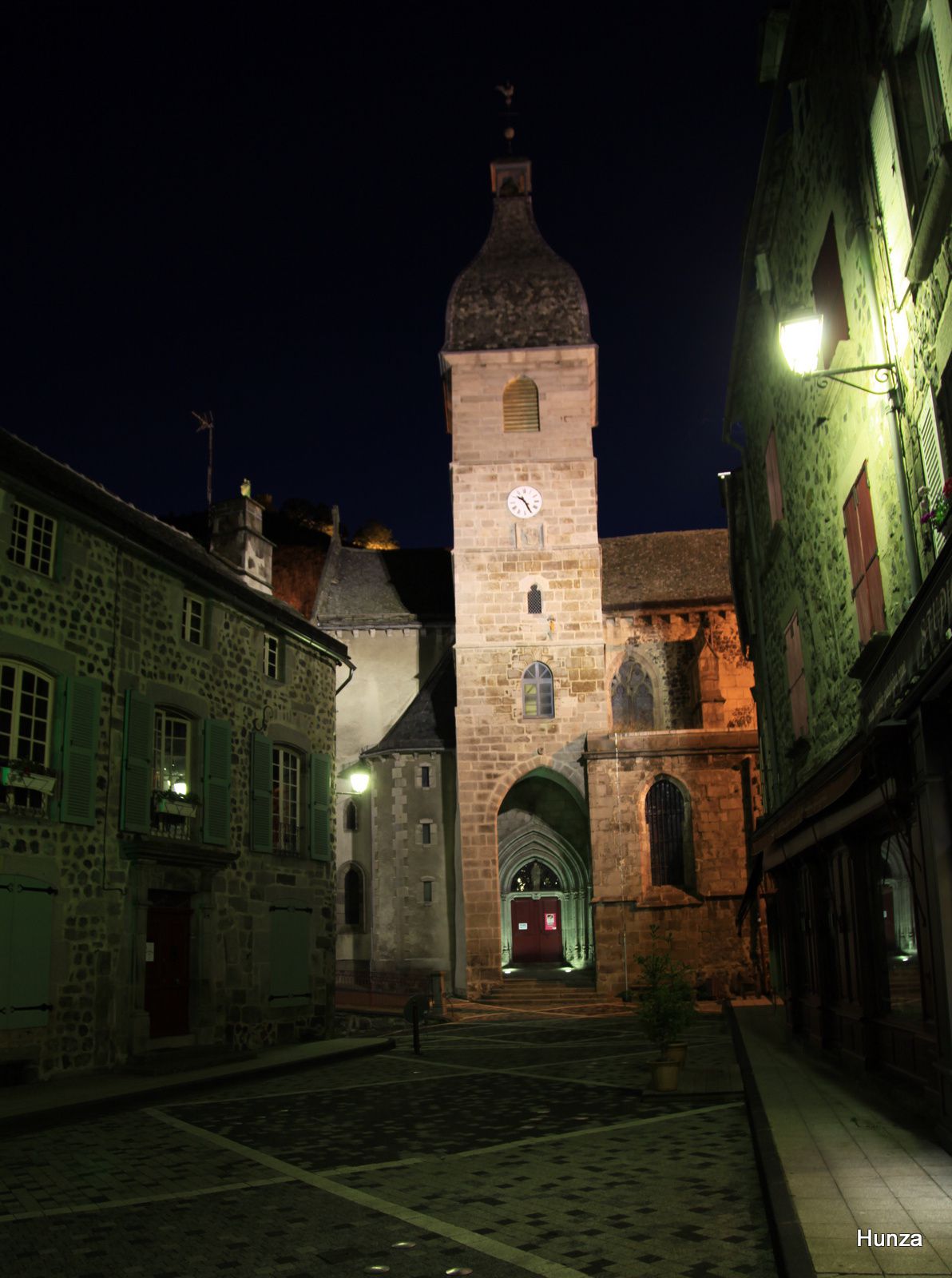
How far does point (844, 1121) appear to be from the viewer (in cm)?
766

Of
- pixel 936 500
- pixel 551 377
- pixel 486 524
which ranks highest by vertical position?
pixel 551 377

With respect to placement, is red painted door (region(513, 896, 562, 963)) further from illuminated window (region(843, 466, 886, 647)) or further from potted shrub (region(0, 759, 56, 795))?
illuminated window (region(843, 466, 886, 647))

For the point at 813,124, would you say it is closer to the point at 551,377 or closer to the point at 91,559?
the point at 91,559

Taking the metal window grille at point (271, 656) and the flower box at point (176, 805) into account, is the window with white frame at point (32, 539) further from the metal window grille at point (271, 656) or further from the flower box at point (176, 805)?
the metal window grille at point (271, 656)

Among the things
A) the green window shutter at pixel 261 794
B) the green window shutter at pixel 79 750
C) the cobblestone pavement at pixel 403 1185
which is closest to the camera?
the cobblestone pavement at pixel 403 1185

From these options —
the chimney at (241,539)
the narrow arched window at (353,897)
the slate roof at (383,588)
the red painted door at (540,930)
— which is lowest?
the red painted door at (540,930)

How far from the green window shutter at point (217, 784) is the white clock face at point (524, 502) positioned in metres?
15.4

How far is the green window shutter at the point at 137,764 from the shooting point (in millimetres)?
13875

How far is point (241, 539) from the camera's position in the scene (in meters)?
19.6

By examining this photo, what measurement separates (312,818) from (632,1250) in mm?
13350

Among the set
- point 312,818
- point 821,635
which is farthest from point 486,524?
point 821,635

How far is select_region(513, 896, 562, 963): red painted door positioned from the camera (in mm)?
32000

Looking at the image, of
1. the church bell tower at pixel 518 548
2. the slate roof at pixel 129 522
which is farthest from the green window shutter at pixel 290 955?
the church bell tower at pixel 518 548

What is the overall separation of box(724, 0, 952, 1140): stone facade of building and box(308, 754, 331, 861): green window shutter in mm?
7597
